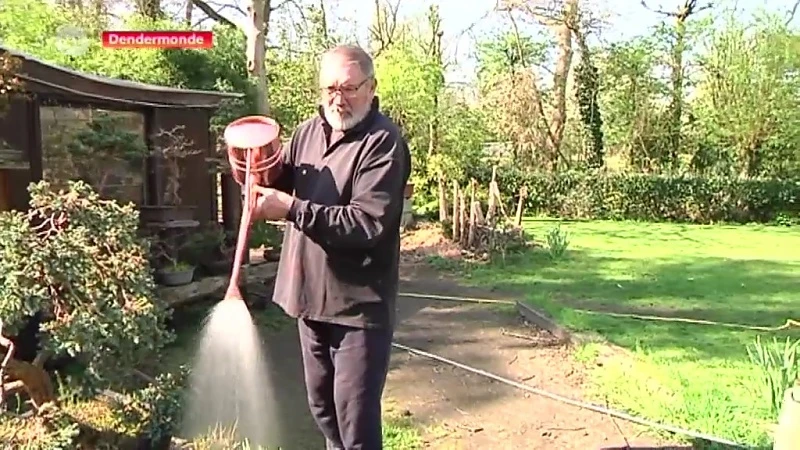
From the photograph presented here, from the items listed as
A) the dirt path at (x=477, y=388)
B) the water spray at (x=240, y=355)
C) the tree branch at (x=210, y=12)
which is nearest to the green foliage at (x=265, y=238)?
the dirt path at (x=477, y=388)

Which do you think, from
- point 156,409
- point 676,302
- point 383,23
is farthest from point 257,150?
point 383,23

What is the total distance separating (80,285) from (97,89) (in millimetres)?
2982

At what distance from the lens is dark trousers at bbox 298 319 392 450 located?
2.08 meters

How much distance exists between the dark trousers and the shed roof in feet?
9.35

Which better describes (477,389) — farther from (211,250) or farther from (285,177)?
(211,250)

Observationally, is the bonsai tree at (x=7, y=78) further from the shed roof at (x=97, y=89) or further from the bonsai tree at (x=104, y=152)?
the bonsai tree at (x=104, y=152)

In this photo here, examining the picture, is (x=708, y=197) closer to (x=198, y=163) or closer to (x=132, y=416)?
(x=198, y=163)

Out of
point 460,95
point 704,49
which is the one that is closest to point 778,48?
point 704,49

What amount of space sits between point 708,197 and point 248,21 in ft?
32.8

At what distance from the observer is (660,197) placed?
49.6ft

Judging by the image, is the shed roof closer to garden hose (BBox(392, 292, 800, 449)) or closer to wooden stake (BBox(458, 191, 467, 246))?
garden hose (BBox(392, 292, 800, 449))

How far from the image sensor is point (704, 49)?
653 inches

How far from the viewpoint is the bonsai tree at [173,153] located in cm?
623

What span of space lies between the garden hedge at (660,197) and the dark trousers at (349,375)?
42.7 feet
